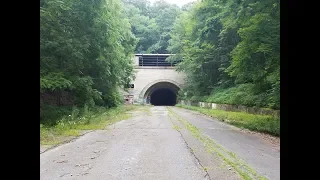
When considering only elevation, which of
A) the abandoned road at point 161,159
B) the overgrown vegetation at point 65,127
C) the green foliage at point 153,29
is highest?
the green foliage at point 153,29

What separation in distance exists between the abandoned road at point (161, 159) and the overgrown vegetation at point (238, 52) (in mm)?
3357

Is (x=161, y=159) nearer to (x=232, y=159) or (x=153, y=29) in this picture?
(x=232, y=159)

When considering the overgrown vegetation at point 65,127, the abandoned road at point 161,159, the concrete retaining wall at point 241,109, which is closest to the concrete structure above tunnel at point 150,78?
the concrete retaining wall at point 241,109

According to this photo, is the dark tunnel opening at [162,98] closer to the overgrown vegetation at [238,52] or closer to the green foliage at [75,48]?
the overgrown vegetation at [238,52]

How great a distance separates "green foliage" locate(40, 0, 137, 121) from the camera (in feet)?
41.2

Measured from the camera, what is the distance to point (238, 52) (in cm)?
1413

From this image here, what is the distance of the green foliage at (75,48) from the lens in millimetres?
12562

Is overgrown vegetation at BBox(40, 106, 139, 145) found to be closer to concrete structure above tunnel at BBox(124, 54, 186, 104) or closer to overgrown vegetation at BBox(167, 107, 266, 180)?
overgrown vegetation at BBox(167, 107, 266, 180)

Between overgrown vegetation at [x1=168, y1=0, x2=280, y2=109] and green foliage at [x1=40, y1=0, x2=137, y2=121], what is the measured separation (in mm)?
6896

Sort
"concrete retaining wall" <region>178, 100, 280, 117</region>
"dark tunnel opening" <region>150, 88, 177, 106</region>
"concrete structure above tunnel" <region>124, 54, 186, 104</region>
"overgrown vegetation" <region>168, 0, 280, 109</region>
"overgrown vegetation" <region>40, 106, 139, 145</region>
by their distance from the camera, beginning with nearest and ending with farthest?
1. "overgrown vegetation" <region>40, 106, 139, 145</region>
2. "overgrown vegetation" <region>168, 0, 280, 109</region>
3. "concrete retaining wall" <region>178, 100, 280, 117</region>
4. "concrete structure above tunnel" <region>124, 54, 186, 104</region>
5. "dark tunnel opening" <region>150, 88, 177, 106</region>

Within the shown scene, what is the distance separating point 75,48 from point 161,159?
873cm

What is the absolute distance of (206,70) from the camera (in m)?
32.8

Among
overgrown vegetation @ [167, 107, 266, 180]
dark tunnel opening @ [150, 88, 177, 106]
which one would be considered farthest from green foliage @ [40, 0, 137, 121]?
dark tunnel opening @ [150, 88, 177, 106]
